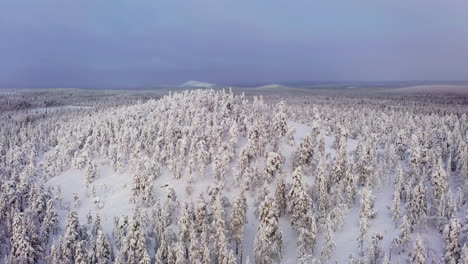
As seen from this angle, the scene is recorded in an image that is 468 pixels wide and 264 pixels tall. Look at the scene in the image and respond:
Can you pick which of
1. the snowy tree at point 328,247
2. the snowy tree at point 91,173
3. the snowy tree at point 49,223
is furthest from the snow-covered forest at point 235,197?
the snowy tree at point 91,173

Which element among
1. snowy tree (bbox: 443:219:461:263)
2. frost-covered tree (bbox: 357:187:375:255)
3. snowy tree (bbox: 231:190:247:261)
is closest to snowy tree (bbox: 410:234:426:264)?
snowy tree (bbox: 443:219:461:263)

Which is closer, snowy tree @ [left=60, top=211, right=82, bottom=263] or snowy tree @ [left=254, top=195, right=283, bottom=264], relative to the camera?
snowy tree @ [left=254, top=195, right=283, bottom=264]

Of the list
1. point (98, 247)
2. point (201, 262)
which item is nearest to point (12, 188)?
point (98, 247)

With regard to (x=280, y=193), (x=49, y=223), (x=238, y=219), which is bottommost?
(x=49, y=223)

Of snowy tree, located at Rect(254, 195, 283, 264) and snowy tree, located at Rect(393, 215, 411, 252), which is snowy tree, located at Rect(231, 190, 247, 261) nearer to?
snowy tree, located at Rect(254, 195, 283, 264)

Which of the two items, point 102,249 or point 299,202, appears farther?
point 299,202

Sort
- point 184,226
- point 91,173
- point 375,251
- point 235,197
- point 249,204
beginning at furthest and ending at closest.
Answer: point 91,173
point 249,204
point 235,197
point 184,226
point 375,251

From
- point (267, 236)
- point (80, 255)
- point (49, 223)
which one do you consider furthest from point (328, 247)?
point (49, 223)

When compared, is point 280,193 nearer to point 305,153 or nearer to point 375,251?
point 305,153
